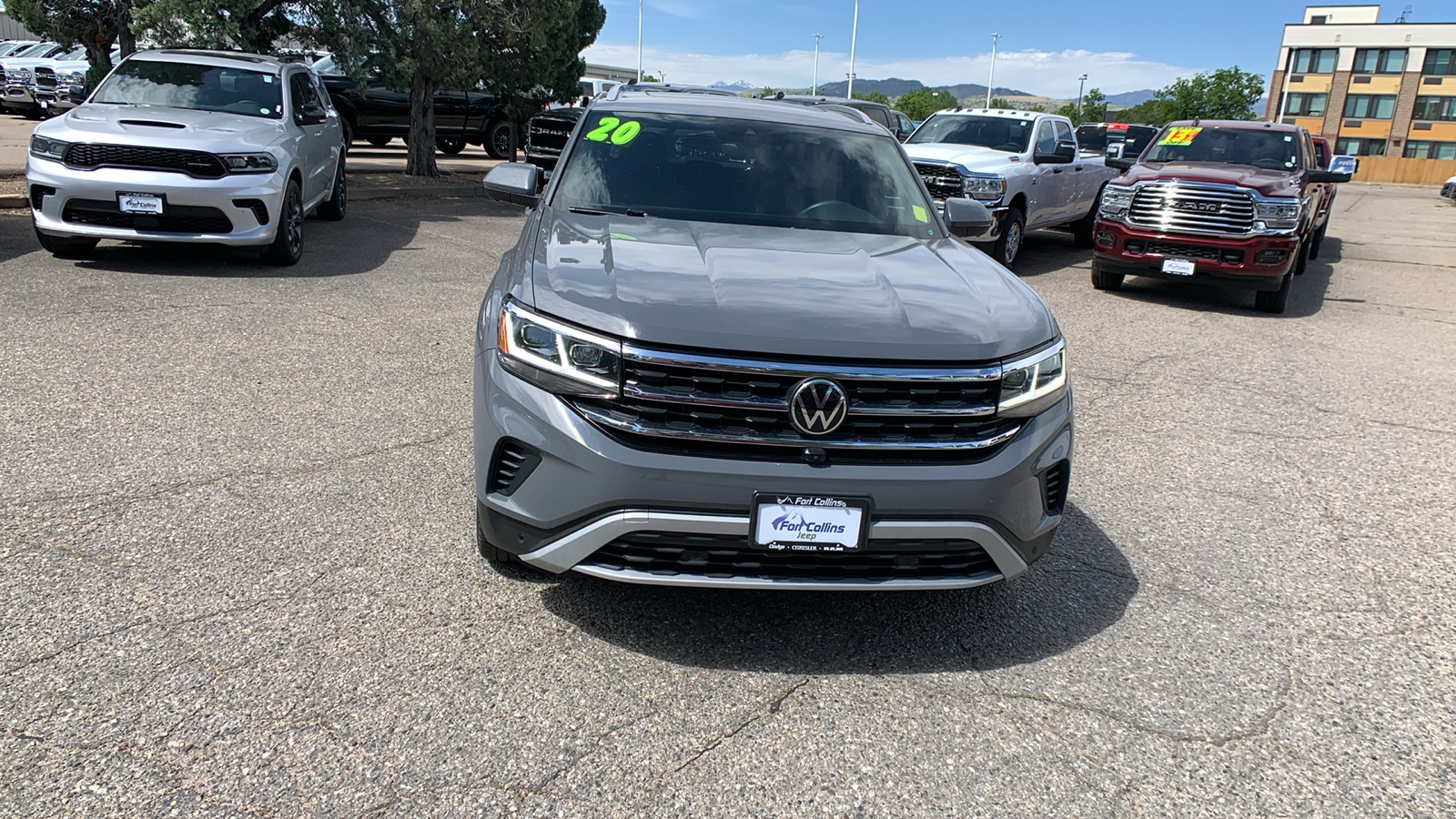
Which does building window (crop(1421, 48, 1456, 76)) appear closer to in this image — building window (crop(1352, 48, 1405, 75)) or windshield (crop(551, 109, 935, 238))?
building window (crop(1352, 48, 1405, 75))

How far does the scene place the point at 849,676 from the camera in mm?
3170

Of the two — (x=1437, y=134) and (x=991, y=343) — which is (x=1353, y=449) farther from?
(x=1437, y=134)

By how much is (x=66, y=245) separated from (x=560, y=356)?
7.96 metres

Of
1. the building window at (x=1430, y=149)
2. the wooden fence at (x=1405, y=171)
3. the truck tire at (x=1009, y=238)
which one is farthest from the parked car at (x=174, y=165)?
the building window at (x=1430, y=149)

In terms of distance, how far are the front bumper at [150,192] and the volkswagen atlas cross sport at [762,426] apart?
6152mm

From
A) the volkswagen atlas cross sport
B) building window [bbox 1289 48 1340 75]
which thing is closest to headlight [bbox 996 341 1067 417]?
the volkswagen atlas cross sport

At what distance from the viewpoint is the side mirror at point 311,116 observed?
9994 mm

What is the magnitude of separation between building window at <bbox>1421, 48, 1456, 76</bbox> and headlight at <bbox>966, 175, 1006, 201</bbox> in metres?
89.7

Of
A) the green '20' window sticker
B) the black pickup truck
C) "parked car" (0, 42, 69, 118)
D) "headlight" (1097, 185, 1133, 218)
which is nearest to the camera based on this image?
the green '20' window sticker

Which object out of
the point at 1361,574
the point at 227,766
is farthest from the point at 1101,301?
the point at 227,766

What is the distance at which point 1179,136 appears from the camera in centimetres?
1181

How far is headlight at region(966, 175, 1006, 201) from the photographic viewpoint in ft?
36.9

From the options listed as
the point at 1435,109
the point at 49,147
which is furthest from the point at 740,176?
the point at 1435,109

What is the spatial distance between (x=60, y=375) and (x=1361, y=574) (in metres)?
6.52
